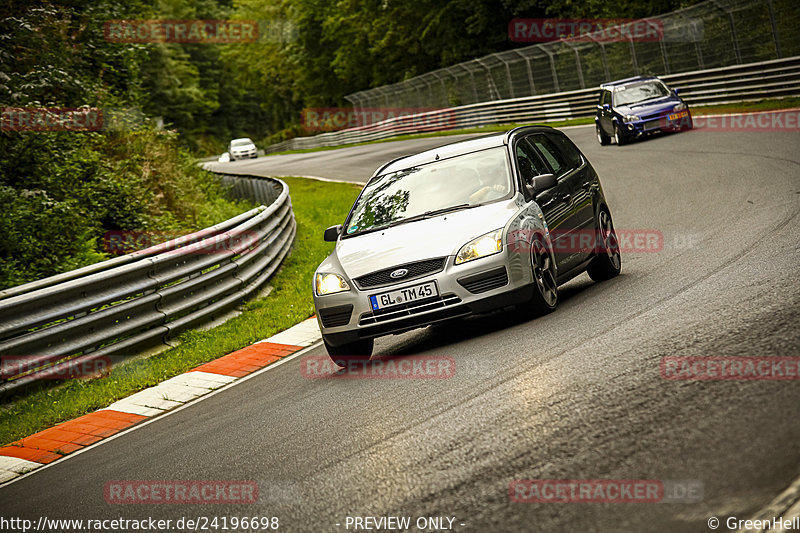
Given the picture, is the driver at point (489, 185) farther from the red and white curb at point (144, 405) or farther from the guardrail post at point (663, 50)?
the guardrail post at point (663, 50)

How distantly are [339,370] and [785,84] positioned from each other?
68.1 ft

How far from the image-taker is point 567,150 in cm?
1013

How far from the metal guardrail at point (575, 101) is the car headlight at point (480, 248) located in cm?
1977

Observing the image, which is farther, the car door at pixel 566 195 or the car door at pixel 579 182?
the car door at pixel 579 182

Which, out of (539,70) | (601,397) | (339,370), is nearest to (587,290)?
(339,370)

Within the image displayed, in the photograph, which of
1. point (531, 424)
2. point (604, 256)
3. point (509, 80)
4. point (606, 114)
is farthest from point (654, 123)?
point (531, 424)

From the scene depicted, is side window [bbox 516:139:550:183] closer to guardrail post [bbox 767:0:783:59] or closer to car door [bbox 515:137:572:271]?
car door [bbox 515:137:572:271]

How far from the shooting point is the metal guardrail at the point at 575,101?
84.0 feet

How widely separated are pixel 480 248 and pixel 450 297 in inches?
18.5

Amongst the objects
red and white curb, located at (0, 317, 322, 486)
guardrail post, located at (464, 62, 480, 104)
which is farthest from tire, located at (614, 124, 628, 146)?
guardrail post, located at (464, 62, 480, 104)

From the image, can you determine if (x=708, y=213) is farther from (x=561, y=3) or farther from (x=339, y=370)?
(x=561, y=3)

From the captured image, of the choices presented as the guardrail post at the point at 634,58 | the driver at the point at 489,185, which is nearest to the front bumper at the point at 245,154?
the guardrail post at the point at 634,58

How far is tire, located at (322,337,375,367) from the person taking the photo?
8.17m

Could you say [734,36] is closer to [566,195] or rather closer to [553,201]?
[566,195]
